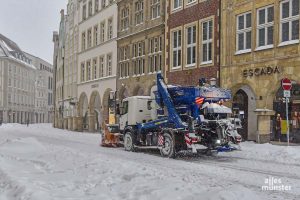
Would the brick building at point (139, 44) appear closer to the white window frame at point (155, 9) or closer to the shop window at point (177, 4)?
the white window frame at point (155, 9)

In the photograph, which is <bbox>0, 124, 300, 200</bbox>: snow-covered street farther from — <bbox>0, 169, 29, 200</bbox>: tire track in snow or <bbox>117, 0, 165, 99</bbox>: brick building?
<bbox>117, 0, 165, 99</bbox>: brick building

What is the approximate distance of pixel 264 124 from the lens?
2275 cm

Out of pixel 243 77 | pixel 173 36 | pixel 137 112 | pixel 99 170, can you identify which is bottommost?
pixel 99 170

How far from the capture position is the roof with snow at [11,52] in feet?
320

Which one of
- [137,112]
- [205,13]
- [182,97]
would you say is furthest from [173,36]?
[182,97]

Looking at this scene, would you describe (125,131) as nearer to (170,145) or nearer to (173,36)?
(170,145)

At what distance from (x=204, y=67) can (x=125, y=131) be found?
8612 millimetres

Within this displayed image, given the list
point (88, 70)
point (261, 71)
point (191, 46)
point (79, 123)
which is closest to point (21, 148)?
point (261, 71)

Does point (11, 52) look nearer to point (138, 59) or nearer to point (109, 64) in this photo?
point (109, 64)

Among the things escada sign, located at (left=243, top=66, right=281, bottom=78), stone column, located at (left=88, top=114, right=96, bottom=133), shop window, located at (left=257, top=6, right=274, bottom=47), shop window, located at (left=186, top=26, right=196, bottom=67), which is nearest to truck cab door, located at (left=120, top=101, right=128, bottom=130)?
escada sign, located at (left=243, top=66, right=281, bottom=78)

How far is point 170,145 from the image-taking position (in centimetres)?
1694

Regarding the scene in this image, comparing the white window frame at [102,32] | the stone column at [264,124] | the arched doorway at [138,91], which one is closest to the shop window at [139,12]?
the arched doorway at [138,91]

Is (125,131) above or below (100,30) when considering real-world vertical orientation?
below

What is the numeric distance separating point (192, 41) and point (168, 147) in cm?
1296
